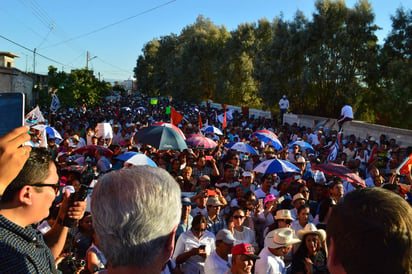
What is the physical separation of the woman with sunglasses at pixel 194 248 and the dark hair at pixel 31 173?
113 inches

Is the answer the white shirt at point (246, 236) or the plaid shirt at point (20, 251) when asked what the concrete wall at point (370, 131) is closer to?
the white shirt at point (246, 236)

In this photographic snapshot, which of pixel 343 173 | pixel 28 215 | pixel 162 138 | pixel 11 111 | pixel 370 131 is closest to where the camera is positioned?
pixel 28 215

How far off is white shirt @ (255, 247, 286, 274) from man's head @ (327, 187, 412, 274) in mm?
2936

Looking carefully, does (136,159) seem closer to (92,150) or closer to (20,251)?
(92,150)

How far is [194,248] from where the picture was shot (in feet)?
14.6

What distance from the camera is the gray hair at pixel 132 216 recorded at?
1.24 meters

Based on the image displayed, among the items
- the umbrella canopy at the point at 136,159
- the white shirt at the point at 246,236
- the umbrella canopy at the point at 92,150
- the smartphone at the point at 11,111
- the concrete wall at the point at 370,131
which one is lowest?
the white shirt at the point at 246,236

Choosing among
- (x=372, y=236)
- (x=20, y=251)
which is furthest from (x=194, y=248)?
(x=372, y=236)

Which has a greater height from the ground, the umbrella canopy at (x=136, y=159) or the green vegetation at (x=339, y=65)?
the green vegetation at (x=339, y=65)

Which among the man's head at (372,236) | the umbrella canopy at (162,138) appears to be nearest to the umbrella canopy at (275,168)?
the umbrella canopy at (162,138)

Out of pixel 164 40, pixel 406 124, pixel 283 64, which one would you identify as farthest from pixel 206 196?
pixel 164 40

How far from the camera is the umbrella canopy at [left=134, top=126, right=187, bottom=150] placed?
8.61 m

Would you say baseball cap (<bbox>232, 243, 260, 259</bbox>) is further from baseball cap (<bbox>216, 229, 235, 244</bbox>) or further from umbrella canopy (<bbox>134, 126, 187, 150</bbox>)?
umbrella canopy (<bbox>134, 126, 187, 150</bbox>)

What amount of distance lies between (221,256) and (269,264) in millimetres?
514
